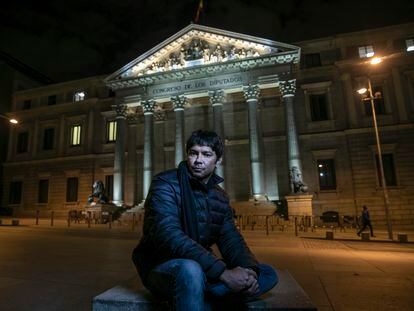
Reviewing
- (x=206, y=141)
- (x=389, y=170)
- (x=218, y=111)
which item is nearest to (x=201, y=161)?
(x=206, y=141)

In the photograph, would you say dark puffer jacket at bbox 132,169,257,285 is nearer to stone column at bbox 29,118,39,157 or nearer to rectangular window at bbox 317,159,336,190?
rectangular window at bbox 317,159,336,190

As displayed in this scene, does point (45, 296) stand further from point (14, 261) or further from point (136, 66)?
point (136, 66)

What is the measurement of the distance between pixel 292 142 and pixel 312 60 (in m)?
10.3

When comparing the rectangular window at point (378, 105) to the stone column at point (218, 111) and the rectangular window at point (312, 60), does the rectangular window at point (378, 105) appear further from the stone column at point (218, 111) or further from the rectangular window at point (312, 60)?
the stone column at point (218, 111)

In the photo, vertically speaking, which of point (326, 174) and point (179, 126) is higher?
point (179, 126)

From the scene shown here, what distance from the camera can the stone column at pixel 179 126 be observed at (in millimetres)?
26520

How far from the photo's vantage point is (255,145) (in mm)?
24672

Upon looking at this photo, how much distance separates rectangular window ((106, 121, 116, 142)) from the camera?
3444cm

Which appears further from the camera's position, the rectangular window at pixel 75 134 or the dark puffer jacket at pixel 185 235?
the rectangular window at pixel 75 134

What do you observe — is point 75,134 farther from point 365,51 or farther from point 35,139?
point 365,51

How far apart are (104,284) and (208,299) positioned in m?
3.38

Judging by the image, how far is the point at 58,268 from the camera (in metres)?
6.29

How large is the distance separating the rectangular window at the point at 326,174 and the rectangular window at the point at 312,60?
9275 mm

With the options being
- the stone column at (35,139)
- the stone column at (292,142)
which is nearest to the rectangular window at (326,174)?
the stone column at (292,142)
